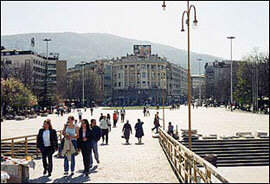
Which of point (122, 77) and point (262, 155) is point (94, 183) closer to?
point (262, 155)

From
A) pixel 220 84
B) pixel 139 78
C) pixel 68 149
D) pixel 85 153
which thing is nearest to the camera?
pixel 68 149

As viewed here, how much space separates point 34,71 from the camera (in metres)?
112

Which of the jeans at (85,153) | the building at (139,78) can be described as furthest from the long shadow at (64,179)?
the building at (139,78)

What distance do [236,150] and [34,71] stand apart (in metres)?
91.1

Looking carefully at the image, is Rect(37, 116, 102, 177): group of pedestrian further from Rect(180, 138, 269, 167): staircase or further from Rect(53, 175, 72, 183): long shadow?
Rect(180, 138, 269, 167): staircase

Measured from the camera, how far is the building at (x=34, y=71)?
3319 inches

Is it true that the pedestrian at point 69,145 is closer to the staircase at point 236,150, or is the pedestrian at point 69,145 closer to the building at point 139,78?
the staircase at point 236,150

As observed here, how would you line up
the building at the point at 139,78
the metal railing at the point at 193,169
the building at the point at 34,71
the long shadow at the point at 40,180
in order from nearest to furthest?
the metal railing at the point at 193,169 < the long shadow at the point at 40,180 < the building at the point at 34,71 < the building at the point at 139,78

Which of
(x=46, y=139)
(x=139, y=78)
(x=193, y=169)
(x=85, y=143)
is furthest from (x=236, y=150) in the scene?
(x=139, y=78)

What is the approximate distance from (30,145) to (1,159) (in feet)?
41.1

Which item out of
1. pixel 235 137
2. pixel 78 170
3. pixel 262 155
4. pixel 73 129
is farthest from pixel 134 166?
pixel 235 137

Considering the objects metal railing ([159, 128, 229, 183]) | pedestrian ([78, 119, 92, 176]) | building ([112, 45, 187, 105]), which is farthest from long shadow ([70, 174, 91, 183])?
building ([112, 45, 187, 105])

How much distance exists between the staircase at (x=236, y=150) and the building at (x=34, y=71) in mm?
53366

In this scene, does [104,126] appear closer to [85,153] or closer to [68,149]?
[85,153]
